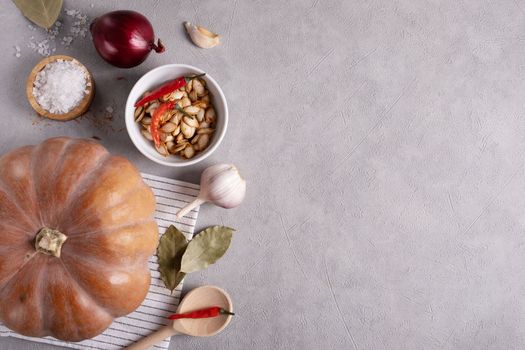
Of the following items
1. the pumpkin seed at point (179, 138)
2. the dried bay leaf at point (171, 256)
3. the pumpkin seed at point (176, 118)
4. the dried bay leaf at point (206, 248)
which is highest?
the pumpkin seed at point (176, 118)

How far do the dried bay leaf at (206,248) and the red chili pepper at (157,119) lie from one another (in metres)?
0.25

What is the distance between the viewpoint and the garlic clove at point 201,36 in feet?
4.00

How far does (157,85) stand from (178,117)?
0.10 meters

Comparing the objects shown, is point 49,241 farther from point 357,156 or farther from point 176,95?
point 357,156

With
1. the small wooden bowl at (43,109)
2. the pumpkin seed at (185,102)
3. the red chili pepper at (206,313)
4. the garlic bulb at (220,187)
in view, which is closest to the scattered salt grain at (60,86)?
the small wooden bowl at (43,109)

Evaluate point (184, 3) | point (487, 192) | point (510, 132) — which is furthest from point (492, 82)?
point (184, 3)

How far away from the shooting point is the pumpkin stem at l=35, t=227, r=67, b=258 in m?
0.88

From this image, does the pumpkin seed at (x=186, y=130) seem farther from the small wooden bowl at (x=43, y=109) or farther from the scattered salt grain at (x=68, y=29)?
the scattered salt grain at (x=68, y=29)

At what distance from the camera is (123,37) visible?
1.12 metres

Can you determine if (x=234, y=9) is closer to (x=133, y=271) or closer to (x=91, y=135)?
(x=91, y=135)

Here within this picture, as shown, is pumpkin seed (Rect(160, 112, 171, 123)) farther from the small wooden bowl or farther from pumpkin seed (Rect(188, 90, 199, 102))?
the small wooden bowl

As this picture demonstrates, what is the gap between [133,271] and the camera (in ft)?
3.31

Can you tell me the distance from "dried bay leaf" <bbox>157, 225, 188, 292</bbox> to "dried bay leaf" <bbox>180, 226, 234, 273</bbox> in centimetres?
3

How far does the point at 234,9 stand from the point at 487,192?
2.63 ft
